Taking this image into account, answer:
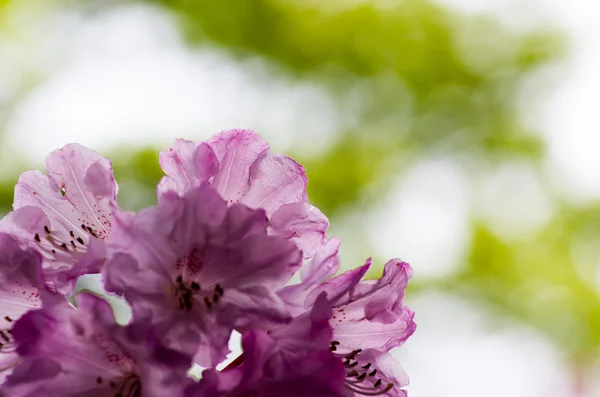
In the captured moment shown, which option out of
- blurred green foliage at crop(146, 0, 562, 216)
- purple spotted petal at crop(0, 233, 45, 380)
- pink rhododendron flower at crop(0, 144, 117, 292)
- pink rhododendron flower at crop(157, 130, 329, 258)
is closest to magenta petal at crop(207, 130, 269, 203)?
pink rhododendron flower at crop(157, 130, 329, 258)

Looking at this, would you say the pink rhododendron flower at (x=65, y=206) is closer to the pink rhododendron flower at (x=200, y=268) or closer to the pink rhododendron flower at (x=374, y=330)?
the pink rhododendron flower at (x=200, y=268)

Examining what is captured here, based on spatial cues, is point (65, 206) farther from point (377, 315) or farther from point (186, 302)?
point (377, 315)

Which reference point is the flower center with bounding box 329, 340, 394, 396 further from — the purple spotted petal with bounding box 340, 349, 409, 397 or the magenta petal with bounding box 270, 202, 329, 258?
the magenta petal with bounding box 270, 202, 329, 258

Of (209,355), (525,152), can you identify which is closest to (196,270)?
(209,355)

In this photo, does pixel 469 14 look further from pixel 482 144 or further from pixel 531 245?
pixel 531 245

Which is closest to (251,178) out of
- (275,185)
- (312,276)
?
(275,185)

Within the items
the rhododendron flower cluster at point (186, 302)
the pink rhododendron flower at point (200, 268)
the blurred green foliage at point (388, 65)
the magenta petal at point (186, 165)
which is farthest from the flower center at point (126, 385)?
the blurred green foliage at point (388, 65)
